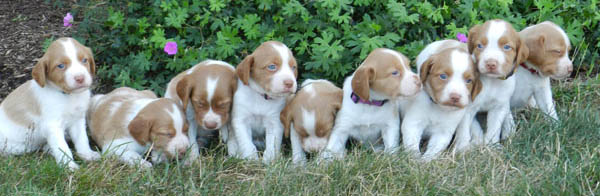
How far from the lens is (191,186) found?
583 centimetres

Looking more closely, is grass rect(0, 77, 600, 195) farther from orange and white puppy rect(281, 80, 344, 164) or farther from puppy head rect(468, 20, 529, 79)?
puppy head rect(468, 20, 529, 79)

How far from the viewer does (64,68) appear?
20.9 feet

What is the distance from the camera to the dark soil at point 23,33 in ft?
28.5

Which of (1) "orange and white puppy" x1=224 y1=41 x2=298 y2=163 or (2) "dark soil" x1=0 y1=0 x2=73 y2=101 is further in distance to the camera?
(2) "dark soil" x1=0 y1=0 x2=73 y2=101

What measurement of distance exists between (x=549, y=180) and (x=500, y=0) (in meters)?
2.66

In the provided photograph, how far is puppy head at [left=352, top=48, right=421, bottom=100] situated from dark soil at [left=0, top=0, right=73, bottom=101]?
4.21 m

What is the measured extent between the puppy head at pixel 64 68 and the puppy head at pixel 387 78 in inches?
89.0

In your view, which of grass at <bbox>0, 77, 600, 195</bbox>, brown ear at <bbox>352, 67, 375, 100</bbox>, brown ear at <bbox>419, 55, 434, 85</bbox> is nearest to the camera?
grass at <bbox>0, 77, 600, 195</bbox>

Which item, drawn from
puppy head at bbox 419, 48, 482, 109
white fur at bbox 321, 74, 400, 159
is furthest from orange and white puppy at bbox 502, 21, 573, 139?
white fur at bbox 321, 74, 400, 159

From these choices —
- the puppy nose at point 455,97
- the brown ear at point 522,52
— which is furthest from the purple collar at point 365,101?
the brown ear at point 522,52

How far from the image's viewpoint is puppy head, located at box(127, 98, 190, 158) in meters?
6.46

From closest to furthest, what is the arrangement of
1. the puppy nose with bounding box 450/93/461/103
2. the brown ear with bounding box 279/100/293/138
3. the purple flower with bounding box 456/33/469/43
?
the puppy nose with bounding box 450/93/461/103
the brown ear with bounding box 279/100/293/138
the purple flower with bounding box 456/33/469/43

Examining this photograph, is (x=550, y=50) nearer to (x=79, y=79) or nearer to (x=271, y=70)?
(x=271, y=70)

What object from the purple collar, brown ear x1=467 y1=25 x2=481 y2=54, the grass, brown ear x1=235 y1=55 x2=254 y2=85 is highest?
brown ear x1=467 y1=25 x2=481 y2=54
